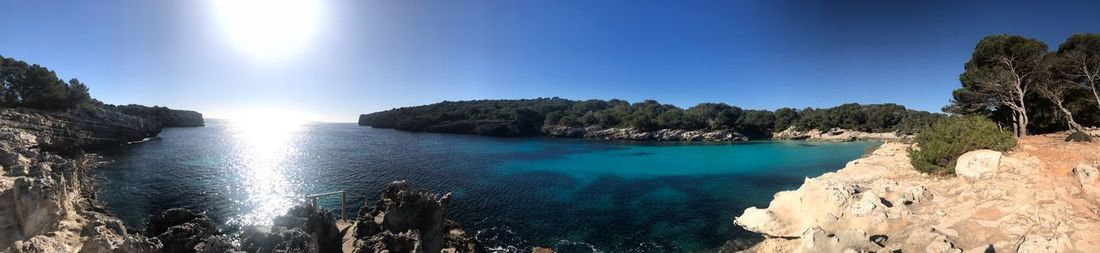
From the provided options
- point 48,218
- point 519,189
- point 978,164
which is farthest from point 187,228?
point 978,164

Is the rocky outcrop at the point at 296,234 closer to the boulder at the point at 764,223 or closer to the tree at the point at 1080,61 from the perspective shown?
the boulder at the point at 764,223

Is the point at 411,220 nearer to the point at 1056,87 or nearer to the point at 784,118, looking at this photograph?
the point at 1056,87

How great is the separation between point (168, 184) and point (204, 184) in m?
2.25

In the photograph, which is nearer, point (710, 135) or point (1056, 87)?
point (1056, 87)

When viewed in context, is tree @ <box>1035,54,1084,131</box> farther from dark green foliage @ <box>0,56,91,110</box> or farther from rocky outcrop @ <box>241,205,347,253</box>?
dark green foliage @ <box>0,56,91,110</box>

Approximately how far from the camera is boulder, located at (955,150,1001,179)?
48.6ft

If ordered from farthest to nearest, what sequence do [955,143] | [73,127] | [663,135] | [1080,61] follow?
[663,135], [73,127], [1080,61], [955,143]

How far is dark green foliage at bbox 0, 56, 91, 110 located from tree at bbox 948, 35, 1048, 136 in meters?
85.8

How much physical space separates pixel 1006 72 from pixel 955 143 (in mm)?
10318

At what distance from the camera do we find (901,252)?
10.4 meters

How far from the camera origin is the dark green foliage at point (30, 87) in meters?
43.8

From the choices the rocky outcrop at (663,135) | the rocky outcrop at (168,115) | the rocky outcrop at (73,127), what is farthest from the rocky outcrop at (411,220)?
the rocky outcrop at (168,115)

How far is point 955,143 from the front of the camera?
1741cm

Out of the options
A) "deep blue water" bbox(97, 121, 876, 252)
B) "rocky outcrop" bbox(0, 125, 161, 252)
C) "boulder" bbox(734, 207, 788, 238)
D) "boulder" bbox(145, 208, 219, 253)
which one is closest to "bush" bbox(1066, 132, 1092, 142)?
"deep blue water" bbox(97, 121, 876, 252)
